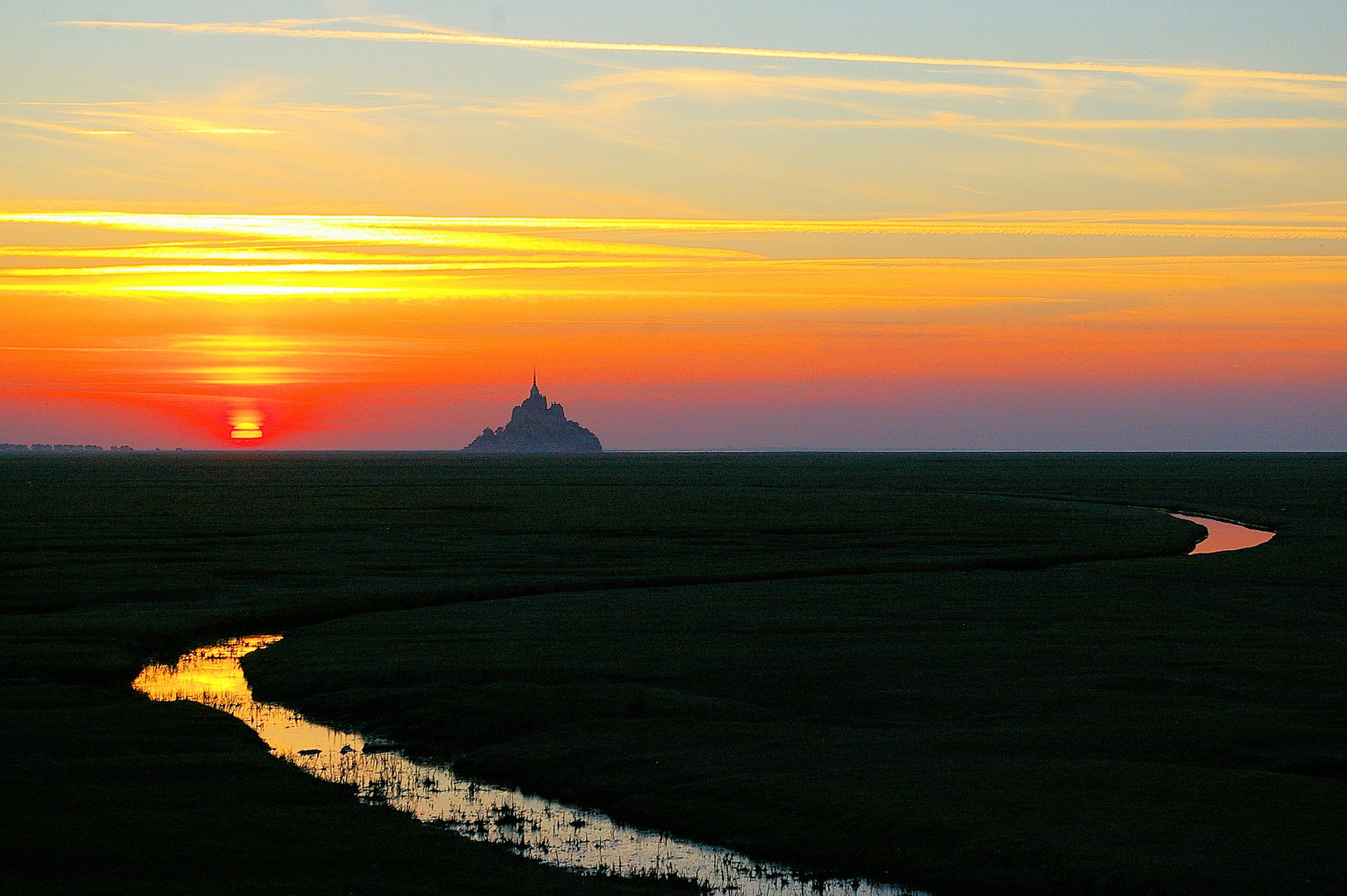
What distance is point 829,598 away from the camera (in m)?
43.9

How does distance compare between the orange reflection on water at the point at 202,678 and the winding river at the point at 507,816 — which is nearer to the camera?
the winding river at the point at 507,816

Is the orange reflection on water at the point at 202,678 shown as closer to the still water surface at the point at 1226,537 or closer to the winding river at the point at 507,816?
the winding river at the point at 507,816

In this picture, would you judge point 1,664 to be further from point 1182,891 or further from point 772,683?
point 1182,891

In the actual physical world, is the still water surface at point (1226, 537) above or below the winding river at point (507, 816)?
above

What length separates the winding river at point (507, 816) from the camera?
56.7 ft

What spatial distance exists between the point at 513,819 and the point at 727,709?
7.58 m

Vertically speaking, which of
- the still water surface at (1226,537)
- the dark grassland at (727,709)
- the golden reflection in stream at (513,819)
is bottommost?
the golden reflection in stream at (513,819)

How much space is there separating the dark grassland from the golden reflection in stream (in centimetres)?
62

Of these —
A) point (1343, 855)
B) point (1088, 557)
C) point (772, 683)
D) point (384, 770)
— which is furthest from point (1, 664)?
point (1088, 557)

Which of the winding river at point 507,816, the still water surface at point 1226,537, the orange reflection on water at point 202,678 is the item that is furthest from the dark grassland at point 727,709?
the still water surface at point 1226,537

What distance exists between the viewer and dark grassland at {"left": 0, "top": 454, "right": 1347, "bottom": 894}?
17109 mm

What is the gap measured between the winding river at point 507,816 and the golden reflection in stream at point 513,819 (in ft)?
0.05

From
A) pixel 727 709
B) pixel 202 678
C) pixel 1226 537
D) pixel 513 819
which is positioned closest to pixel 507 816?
pixel 513 819

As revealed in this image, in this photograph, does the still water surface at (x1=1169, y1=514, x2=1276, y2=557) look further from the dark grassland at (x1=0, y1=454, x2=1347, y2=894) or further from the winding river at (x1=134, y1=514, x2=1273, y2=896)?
the winding river at (x1=134, y1=514, x2=1273, y2=896)
